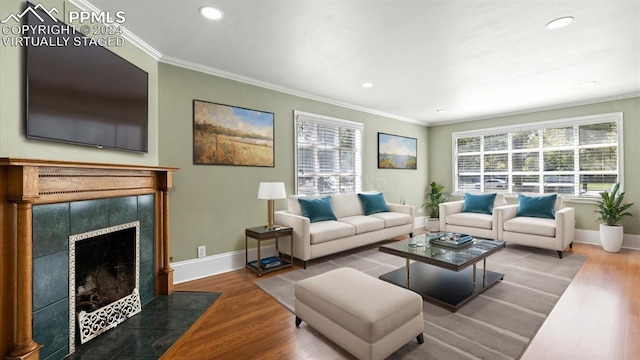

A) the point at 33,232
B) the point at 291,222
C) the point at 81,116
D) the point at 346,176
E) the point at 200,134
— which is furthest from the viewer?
the point at 346,176

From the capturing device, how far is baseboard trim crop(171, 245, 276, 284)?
10.0 ft

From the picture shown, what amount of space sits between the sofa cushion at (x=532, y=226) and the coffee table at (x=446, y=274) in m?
1.50

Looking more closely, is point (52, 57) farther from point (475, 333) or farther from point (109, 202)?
point (475, 333)

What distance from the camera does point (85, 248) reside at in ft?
6.72

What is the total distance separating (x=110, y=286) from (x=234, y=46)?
2428 mm

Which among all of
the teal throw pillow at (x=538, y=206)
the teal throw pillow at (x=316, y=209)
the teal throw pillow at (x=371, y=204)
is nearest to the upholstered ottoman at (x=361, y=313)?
the teal throw pillow at (x=316, y=209)

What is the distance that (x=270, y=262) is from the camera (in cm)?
345

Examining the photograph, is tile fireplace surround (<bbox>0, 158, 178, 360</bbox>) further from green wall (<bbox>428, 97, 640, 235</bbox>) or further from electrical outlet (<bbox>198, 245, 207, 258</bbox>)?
green wall (<bbox>428, 97, 640, 235</bbox>)

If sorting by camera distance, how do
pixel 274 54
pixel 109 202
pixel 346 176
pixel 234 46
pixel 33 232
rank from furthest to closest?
pixel 346 176, pixel 274 54, pixel 234 46, pixel 109 202, pixel 33 232

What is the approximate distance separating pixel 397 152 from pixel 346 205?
216cm

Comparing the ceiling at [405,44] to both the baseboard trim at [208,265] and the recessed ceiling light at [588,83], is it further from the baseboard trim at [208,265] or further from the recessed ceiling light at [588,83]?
the baseboard trim at [208,265]

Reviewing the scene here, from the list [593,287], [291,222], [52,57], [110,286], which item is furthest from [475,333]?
[52,57]

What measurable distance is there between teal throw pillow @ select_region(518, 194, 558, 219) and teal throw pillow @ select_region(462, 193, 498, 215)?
0.43 metres

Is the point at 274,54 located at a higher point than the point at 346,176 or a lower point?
higher
